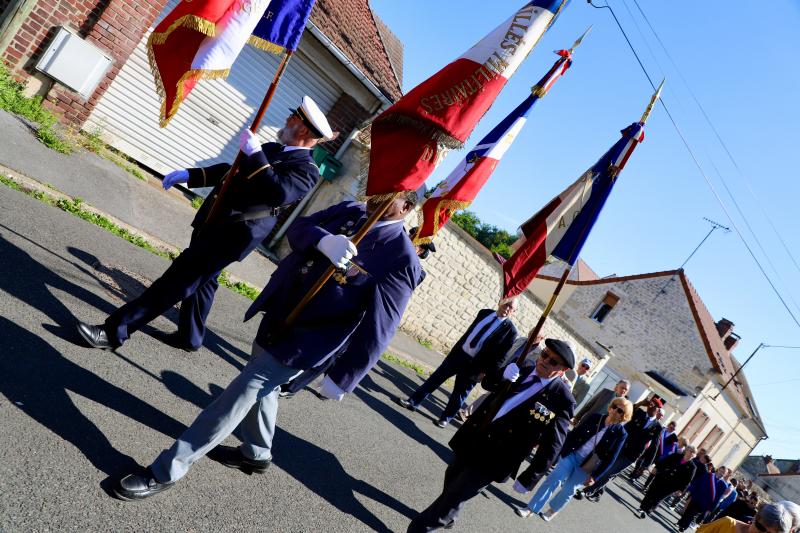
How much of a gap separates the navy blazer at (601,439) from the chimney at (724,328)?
3702 centimetres

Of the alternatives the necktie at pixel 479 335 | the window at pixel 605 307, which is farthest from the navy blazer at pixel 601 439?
the window at pixel 605 307

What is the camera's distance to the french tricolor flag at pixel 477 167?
489 centimetres

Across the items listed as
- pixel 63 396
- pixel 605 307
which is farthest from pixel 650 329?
pixel 63 396

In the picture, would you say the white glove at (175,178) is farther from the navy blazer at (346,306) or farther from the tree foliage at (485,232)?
the tree foliage at (485,232)

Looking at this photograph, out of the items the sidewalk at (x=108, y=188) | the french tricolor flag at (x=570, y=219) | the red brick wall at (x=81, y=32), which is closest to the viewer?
the french tricolor flag at (x=570, y=219)

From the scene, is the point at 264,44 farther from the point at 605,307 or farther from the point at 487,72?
the point at 605,307

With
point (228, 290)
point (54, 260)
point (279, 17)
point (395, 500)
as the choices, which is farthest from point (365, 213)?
point (228, 290)

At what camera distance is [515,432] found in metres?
4.97

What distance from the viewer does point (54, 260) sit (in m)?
5.38

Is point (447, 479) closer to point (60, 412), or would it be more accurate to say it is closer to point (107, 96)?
point (60, 412)

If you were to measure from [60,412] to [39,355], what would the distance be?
607 mm

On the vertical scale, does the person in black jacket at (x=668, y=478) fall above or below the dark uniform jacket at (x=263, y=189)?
below

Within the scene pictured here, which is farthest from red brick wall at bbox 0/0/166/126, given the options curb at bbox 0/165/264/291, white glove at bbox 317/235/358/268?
white glove at bbox 317/235/358/268

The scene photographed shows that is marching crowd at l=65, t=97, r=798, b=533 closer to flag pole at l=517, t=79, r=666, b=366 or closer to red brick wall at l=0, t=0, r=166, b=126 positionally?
flag pole at l=517, t=79, r=666, b=366
